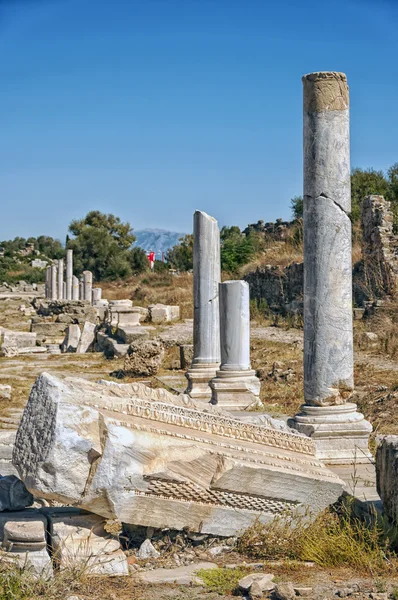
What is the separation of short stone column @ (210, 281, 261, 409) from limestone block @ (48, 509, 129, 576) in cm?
558

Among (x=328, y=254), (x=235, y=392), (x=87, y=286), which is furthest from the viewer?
(x=87, y=286)

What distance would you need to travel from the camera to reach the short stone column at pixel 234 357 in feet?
33.8

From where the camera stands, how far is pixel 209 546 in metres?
4.96

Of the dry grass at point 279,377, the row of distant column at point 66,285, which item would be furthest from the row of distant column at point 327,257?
the row of distant column at point 66,285

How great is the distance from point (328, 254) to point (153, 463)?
9.77 feet

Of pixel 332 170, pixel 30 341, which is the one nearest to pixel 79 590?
pixel 332 170

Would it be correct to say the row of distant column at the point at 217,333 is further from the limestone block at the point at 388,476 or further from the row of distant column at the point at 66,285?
the row of distant column at the point at 66,285

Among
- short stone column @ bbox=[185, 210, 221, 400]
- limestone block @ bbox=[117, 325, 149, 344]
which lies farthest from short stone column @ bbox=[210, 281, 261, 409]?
limestone block @ bbox=[117, 325, 149, 344]

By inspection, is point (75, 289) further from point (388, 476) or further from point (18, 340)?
point (388, 476)

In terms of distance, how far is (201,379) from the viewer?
11430 mm

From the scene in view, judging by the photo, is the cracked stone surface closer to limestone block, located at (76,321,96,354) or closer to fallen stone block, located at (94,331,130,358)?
fallen stone block, located at (94,331,130,358)

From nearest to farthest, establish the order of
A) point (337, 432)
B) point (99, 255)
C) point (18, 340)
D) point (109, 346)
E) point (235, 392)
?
point (337, 432), point (235, 392), point (109, 346), point (18, 340), point (99, 255)

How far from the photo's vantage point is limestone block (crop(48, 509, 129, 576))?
4.43m

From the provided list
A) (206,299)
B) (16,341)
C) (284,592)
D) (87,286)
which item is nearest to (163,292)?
(87,286)
